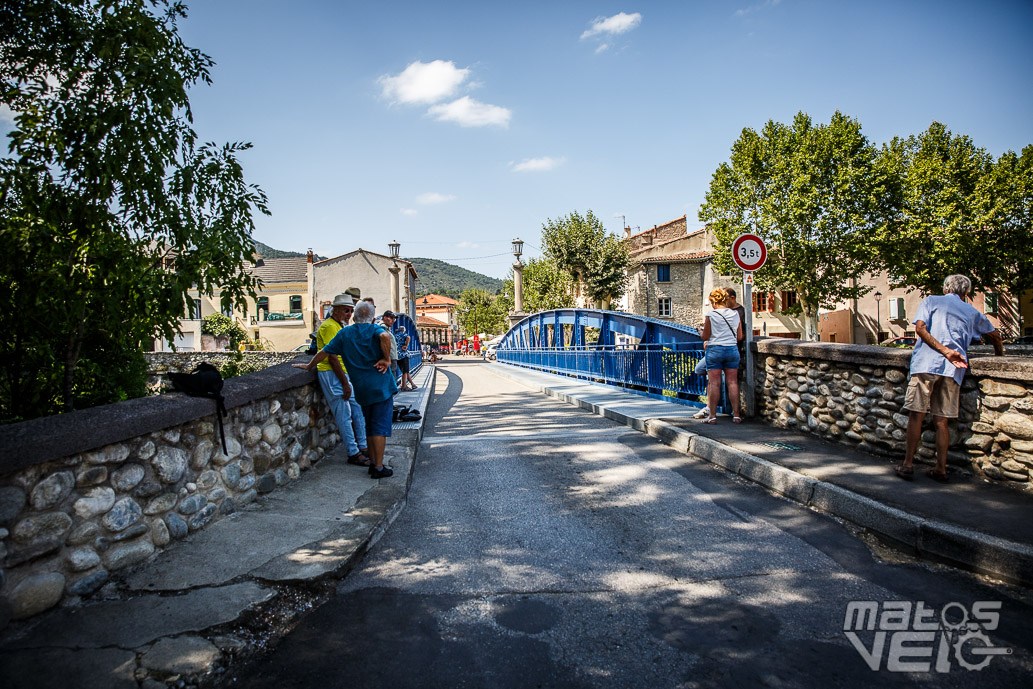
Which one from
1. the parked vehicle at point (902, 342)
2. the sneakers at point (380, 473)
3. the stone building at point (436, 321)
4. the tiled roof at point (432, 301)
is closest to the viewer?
the sneakers at point (380, 473)

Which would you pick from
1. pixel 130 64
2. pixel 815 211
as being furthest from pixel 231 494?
pixel 815 211

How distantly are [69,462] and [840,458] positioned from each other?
534 centimetres

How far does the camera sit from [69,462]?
8.40 feet

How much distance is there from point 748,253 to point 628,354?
5.25 m

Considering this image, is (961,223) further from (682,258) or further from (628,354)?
(628,354)

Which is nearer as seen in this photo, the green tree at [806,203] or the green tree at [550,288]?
the green tree at [806,203]

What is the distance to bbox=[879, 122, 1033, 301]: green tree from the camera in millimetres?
28094

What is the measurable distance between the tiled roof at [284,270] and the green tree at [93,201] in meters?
53.3

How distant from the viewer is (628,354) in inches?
490

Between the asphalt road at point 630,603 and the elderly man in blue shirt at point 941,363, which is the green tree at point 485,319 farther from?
the asphalt road at point 630,603

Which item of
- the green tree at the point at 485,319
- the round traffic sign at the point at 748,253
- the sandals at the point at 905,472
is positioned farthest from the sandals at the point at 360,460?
the green tree at the point at 485,319

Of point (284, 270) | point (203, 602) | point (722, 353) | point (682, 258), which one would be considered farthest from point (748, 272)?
point (284, 270)

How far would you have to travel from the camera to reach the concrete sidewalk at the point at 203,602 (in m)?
2.14

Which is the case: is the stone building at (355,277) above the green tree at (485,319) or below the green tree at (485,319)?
above
